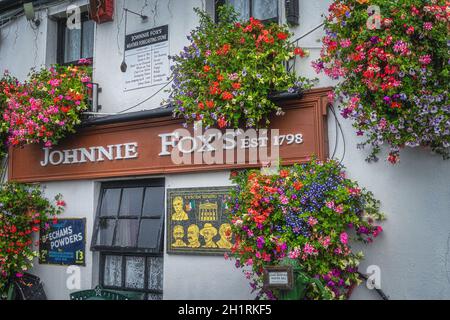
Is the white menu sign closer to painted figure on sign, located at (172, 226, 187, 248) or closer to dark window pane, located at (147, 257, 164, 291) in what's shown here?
painted figure on sign, located at (172, 226, 187, 248)

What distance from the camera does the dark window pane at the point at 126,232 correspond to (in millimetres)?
8094

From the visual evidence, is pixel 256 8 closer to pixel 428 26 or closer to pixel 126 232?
pixel 428 26

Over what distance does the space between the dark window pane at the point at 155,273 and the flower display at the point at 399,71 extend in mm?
3431

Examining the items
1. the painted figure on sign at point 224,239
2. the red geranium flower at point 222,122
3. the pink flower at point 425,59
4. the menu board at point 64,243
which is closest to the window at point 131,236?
the menu board at point 64,243

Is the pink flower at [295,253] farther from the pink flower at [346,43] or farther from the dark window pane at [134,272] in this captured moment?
the dark window pane at [134,272]

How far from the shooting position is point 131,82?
8.38 m

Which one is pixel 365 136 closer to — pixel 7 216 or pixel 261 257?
pixel 261 257

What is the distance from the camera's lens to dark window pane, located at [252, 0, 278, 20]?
749cm

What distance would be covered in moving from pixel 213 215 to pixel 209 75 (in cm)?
172

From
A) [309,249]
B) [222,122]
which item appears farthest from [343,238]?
[222,122]

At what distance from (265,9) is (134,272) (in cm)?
400

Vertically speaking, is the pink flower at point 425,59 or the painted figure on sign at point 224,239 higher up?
the pink flower at point 425,59

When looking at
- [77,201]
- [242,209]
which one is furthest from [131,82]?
[242,209]

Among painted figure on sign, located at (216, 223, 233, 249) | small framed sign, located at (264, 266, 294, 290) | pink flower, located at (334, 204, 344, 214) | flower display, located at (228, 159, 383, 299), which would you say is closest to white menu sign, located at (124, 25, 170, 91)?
painted figure on sign, located at (216, 223, 233, 249)
